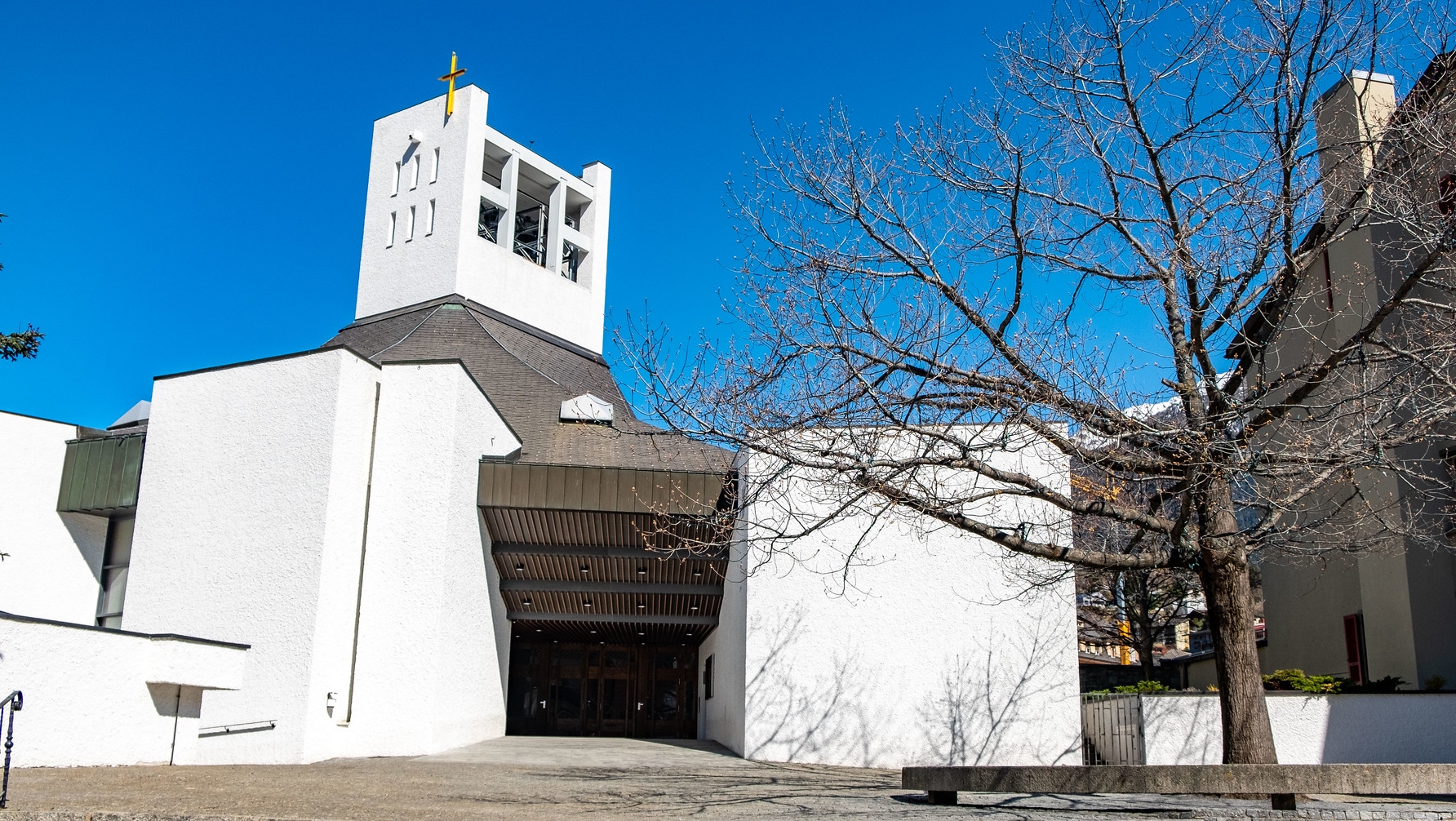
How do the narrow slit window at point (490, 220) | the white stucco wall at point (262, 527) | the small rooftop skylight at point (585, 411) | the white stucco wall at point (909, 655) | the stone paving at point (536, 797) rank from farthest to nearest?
the narrow slit window at point (490, 220)
the small rooftop skylight at point (585, 411)
the white stucco wall at point (909, 655)
the white stucco wall at point (262, 527)
the stone paving at point (536, 797)

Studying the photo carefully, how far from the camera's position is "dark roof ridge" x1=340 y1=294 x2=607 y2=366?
24.9 meters

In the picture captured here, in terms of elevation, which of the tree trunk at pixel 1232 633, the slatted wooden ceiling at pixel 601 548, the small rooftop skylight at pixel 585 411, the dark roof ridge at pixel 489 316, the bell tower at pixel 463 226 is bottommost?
the tree trunk at pixel 1232 633

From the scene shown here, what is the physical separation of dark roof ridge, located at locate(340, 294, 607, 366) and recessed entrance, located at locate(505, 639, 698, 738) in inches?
294

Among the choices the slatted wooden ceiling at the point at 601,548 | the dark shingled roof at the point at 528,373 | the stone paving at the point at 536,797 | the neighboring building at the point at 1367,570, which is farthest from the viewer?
the dark shingled roof at the point at 528,373

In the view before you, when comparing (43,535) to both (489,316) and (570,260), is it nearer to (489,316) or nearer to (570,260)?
(489,316)

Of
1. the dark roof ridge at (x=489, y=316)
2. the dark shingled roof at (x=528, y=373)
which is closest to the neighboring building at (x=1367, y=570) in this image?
the dark shingled roof at (x=528, y=373)

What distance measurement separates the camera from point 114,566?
1809cm

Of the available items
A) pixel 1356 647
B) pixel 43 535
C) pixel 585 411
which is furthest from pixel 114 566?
pixel 1356 647

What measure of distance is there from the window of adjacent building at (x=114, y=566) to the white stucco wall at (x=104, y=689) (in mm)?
5885

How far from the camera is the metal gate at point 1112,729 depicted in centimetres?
1434

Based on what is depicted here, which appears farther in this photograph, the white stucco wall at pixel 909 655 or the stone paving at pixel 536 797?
the white stucco wall at pixel 909 655

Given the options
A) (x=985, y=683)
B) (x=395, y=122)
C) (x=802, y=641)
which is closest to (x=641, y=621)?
(x=802, y=641)

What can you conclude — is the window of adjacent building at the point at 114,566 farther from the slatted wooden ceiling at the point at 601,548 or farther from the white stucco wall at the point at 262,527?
the slatted wooden ceiling at the point at 601,548

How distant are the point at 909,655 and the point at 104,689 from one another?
413 inches
